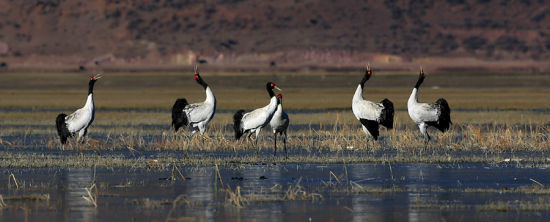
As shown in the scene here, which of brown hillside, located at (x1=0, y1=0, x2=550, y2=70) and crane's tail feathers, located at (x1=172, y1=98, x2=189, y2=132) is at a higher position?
brown hillside, located at (x1=0, y1=0, x2=550, y2=70)

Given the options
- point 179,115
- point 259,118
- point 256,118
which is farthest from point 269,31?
point 259,118

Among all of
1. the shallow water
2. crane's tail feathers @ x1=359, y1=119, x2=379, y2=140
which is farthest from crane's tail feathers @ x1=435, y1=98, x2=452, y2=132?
the shallow water

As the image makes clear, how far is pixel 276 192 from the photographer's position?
1625cm

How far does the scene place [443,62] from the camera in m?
142

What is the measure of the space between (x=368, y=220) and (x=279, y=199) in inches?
89.7

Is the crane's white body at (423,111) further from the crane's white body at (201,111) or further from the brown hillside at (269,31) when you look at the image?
the brown hillside at (269,31)

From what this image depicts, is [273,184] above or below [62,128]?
below

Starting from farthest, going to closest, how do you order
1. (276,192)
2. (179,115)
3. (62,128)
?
(179,115)
(62,128)
(276,192)

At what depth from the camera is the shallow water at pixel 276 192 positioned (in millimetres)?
13797

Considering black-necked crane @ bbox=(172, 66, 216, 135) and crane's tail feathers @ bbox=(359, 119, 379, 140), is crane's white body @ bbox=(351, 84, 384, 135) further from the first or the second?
black-necked crane @ bbox=(172, 66, 216, 135)

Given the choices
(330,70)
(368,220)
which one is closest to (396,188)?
(368,220)

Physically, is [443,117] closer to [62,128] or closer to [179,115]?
[179,115]

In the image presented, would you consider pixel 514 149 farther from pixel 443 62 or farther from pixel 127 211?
pixel 443 62

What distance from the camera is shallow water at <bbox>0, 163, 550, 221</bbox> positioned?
1380 centimetres
